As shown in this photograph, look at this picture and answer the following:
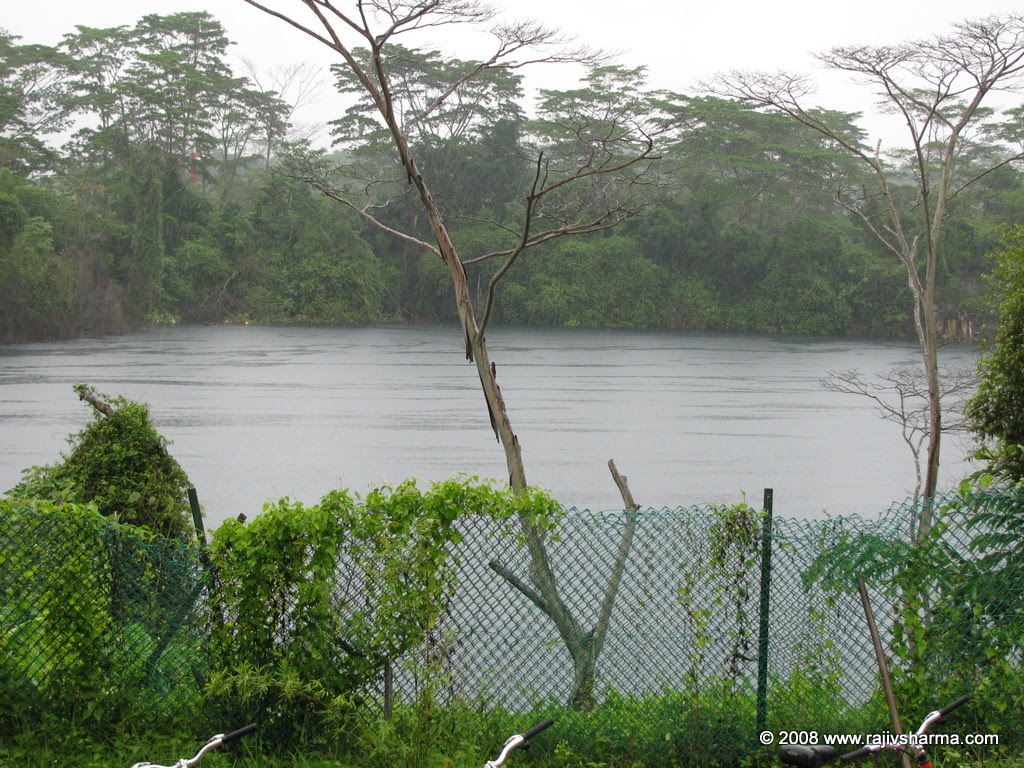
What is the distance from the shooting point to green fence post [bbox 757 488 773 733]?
4.20m

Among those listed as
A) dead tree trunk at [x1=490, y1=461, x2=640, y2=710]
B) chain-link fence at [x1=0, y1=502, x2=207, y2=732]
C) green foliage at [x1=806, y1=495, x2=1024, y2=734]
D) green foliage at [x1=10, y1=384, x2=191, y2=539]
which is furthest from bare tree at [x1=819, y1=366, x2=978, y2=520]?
green foliage at [x1=10, y1=384, x2=191, y2=539]

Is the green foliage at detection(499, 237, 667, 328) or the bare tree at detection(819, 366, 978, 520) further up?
the green foliage at detection(499, 237, 667, 328)

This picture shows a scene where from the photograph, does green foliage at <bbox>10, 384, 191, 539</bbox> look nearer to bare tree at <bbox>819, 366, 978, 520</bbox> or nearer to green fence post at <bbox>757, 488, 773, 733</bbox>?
green fence post at <bbox>757, 488, 773, 733</bbox>

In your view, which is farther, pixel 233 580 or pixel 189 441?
pixel 189 441

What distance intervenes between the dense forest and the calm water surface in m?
15.2

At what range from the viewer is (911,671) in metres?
4.22

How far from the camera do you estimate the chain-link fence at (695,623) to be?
4.13 m

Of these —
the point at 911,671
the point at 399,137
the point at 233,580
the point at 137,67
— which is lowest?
the point at 911,671

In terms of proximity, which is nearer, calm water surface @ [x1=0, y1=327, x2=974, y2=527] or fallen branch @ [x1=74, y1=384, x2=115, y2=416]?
fallen branch @ [x1=74, y1=384, x2=115, y2=416]

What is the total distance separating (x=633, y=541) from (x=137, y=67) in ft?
200

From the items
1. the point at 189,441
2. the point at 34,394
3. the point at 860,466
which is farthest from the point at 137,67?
the point at 860,466

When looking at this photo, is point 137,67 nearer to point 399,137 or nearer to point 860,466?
point 860,466

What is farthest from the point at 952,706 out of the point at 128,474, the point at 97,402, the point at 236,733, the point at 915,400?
the point at 915,400

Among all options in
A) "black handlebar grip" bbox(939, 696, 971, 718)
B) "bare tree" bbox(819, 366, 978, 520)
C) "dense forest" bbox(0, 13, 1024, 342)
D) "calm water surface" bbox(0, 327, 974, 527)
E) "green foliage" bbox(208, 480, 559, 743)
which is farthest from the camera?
"dense forest" bbox(0, 13, 1024, 342)
